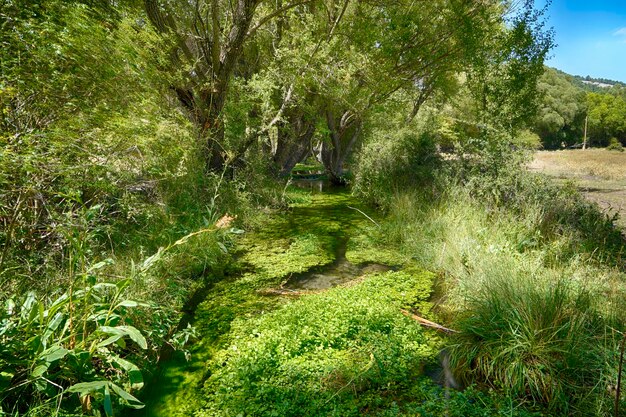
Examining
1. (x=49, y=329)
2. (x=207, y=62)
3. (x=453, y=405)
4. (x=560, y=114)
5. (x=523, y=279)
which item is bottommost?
(x=453, y=405)

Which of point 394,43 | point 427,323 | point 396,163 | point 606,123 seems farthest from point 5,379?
point 606,123

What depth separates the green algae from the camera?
3312 mm

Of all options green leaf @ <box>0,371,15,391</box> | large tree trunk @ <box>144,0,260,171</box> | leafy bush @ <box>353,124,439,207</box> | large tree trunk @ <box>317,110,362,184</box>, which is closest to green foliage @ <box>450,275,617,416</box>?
green leaf @ <box>0,371,15,391</box>

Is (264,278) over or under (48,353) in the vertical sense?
under

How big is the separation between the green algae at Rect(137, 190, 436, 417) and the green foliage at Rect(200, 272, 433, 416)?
24mm

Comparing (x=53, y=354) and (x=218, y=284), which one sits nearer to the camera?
(x=53, y=354)

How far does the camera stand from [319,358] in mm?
3641

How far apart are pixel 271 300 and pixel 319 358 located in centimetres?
166

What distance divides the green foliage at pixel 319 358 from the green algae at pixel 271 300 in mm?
24

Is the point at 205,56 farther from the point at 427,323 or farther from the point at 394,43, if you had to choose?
the point at 427,323

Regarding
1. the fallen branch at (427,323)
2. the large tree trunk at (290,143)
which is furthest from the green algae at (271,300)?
the large tree trunk at (290,143)

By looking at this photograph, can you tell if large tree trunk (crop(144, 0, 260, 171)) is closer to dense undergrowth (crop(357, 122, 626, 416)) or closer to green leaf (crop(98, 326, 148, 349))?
dense undergrowth (crop(357, 122, 626, 416))

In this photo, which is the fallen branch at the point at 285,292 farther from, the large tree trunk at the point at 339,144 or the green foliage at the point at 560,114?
the green foliage at the point at 560,114

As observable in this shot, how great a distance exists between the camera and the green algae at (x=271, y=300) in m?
3.31
